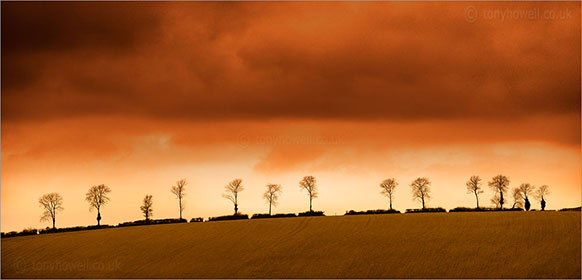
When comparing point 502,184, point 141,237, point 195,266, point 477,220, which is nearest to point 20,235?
point 141,237

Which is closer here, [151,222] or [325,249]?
[325,249]

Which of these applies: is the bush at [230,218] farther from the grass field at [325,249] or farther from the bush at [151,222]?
the grass field at [325,249]

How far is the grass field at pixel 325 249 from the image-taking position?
67.8 metres

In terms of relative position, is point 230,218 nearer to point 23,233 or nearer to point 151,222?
point 151,222

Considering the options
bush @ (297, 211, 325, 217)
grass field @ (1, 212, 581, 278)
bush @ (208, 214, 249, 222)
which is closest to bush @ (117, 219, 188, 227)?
bush @ (208, 214, 249, 222)

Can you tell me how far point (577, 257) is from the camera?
68.0 metres

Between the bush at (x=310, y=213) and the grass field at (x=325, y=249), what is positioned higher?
the bush at (x=310, y=213)

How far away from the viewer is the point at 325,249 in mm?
78500

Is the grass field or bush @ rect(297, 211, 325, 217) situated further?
bush @ rect(297, 211, 325, 217)

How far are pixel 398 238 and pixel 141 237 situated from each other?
3732 centimetres

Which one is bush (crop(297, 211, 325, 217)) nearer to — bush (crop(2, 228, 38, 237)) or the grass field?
Answer: the grass field

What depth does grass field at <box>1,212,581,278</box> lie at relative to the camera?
67750 millimetres

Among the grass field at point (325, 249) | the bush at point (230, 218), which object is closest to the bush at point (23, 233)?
the grass field at point (325, 249)

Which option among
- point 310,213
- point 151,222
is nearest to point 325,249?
point 310,213
